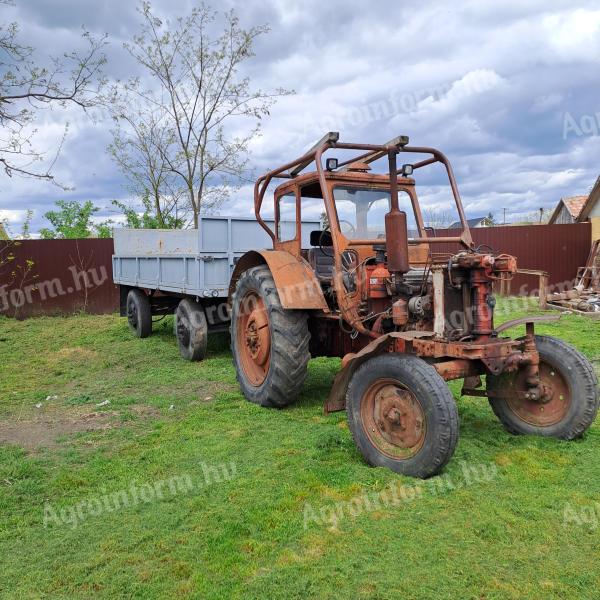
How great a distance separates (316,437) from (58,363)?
517 cm

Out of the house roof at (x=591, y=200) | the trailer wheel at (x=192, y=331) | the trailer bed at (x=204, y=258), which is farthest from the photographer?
the house roof at (x=591, y=200)

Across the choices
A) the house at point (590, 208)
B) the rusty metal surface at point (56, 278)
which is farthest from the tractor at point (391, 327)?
the house at point (590, 208)

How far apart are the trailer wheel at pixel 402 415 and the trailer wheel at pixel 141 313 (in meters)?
6.64

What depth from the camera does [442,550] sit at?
2.71 meters

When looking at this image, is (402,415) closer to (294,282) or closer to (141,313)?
(294,282)

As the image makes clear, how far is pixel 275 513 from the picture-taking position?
312 centimetres

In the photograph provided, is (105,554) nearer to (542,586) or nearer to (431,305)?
(542,586)

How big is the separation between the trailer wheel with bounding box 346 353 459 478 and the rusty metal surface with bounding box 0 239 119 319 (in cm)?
1210

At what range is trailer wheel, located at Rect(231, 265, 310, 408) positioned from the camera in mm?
4977

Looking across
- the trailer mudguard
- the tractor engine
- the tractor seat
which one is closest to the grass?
the tractor engine

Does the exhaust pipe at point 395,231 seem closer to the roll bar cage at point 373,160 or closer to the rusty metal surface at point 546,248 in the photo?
the roll bar cage at point 373,160

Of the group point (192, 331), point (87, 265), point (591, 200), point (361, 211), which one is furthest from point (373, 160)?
point (591, 200)

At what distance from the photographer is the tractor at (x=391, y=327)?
3667 millimetres

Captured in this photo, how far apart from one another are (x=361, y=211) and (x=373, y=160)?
55cm
